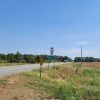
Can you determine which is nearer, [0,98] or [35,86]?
[0,98]

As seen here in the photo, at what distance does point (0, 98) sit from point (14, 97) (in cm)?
78

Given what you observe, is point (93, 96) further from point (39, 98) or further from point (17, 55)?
point (17, 55)

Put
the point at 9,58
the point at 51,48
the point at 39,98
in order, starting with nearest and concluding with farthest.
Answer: the point at 39,98 → the point at 51,48 → the point at 9,58

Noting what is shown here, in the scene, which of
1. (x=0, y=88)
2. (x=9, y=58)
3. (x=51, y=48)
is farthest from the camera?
(x=9, y=58)

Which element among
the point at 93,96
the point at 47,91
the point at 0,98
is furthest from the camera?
the point at 93,96

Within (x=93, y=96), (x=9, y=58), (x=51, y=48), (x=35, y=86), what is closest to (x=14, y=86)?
(x=35, y=86)

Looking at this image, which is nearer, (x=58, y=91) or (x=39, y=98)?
(x=39, y=98)

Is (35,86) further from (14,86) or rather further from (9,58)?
(9,58)

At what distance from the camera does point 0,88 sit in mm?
16141

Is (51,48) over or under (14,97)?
over

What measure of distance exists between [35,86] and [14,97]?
4.11 m

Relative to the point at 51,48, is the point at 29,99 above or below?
below

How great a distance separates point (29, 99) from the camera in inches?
575

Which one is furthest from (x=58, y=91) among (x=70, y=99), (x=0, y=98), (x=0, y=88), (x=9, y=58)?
(x=9, y=58)
